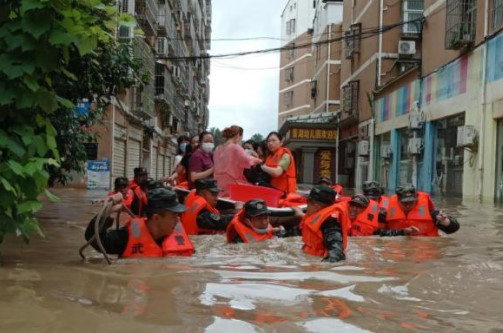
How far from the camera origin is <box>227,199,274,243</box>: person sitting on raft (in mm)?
6203

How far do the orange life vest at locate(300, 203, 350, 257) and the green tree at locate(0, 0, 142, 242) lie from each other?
7.55 ft

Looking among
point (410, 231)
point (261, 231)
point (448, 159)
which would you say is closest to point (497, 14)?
point (448, 159)

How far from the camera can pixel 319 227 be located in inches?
212

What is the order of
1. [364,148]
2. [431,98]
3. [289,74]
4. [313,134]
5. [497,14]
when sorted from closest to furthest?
[497,14] < [431,98] < [364,148] < [313,134] < [289,74]

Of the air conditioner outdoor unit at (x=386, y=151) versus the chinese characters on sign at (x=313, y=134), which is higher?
the chinese characters on sign at (x=313, y=134)

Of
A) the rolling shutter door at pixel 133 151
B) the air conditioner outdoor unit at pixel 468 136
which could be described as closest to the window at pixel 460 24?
the air conditioner outdoor unit at pixel 468 136

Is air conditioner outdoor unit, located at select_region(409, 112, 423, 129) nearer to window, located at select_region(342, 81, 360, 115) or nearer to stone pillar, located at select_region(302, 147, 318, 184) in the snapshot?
window, located at select_region(342, 81, 360, 115)

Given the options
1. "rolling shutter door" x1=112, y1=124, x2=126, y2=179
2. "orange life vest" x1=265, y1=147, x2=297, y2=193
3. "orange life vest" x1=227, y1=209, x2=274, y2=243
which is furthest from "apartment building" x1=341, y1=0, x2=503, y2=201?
"rolling shutter door" x1=112, y1=124, x2=126, y2=179

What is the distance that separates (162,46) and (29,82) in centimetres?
3126

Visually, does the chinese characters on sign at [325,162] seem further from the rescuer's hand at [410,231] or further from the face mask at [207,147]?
the rescuer's hand at [410,231]

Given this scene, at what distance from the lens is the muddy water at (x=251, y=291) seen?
316 cm

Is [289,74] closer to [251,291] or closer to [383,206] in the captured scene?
[383,206]

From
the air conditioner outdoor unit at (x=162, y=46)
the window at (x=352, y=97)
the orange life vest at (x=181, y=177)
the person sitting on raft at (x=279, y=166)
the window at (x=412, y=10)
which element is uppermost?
the window at (x=412, y=10)

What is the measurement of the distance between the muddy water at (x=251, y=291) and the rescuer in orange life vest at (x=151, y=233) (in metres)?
0.11
